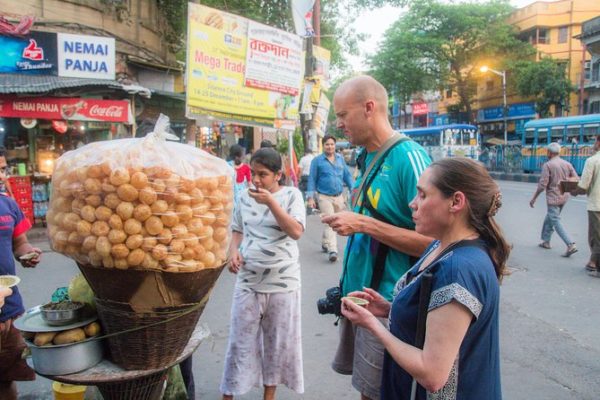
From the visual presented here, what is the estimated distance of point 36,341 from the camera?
196 cm

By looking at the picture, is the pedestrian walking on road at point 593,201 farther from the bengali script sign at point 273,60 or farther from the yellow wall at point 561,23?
the yellow wall at point 561,23

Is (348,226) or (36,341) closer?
(36,341)

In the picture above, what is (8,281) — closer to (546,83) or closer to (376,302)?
(376,302)

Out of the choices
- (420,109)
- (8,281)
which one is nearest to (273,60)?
(8,281)

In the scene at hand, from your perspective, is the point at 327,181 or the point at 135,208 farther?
the point at 327,181

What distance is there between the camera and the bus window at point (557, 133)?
23631mm

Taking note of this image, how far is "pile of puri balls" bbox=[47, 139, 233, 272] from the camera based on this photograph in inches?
74.1

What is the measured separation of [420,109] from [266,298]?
49.6m

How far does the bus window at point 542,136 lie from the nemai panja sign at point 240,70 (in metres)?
20.5

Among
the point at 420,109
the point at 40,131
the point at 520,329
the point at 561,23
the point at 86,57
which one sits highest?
the point at 561,23

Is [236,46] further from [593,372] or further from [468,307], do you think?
[468,307]

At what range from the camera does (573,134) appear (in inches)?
899

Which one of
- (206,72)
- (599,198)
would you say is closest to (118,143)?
(206,72)

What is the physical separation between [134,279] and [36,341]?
49cm
